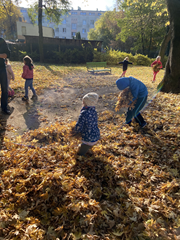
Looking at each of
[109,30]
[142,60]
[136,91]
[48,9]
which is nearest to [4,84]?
[136,91]

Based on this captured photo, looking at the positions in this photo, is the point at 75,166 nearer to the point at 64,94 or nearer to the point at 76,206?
the point at 76,206

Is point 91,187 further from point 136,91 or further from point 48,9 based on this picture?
point 48,9

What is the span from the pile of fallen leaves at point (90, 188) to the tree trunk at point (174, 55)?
158 inches

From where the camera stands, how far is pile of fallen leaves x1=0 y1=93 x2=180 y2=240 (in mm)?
2055

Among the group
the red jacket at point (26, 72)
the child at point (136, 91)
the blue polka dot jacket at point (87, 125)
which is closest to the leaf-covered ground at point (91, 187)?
the blue polka dot jacket at point (87, 125)

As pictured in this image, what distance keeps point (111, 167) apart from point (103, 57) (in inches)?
826

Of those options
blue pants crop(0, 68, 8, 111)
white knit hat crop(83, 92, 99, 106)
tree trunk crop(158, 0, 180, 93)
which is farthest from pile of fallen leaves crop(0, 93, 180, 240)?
tree trunk crop(158, 0, 180, 93)

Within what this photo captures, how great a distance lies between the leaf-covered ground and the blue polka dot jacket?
590 millimetres

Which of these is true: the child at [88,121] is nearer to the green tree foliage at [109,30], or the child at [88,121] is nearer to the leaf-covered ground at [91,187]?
the leaf-covered ground at [91,187]

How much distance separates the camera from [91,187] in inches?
105

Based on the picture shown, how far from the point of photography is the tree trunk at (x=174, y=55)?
6.66 m

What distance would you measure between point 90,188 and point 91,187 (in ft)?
0.11

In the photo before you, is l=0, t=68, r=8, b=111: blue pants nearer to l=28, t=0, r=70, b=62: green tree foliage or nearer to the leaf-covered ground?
the leaf-covered ground

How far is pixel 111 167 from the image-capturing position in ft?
10.3
